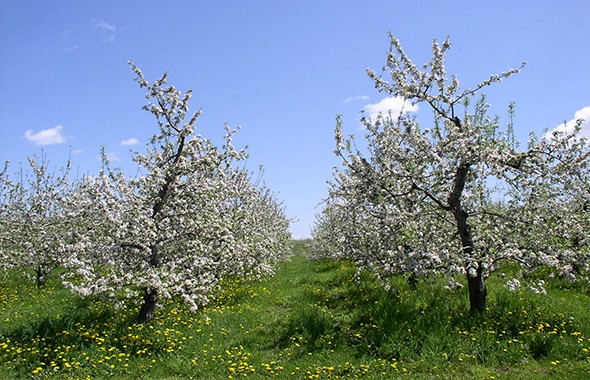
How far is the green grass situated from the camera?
8203 millimetres

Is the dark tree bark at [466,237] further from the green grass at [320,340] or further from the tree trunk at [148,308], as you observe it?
the tree trunk at [148,308]

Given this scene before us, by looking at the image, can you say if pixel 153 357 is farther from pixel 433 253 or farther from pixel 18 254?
pixel 18 254

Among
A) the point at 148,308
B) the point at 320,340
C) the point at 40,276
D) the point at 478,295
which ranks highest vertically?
the point at 40,276

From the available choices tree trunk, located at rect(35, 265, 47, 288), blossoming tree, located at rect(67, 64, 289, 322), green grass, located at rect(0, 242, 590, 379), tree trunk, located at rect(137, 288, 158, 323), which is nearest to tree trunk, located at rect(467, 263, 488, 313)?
green grass, located at rect(0, 242, 590, 379)

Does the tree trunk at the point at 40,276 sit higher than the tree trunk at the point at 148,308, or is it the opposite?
the tree trunk at the point at 40,276

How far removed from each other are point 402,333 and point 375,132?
567cm

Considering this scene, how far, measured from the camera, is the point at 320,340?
32.6ft

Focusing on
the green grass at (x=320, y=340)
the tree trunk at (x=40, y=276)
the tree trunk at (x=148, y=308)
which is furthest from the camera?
the tree trunk at (x=40, y=276)

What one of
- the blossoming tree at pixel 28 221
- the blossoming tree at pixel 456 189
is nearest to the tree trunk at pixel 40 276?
the blossoming tree at pixel 28 221

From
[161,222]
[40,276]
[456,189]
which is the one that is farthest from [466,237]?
[40,276]

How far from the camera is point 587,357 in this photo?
8328 millimetres

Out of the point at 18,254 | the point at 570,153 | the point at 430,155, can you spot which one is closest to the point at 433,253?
the point at 430,155

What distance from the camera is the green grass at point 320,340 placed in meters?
8.20

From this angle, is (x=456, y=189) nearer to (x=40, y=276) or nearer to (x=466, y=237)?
(x=466, y=237)
